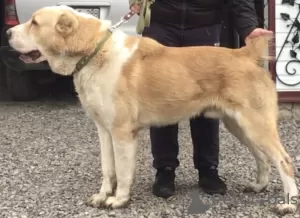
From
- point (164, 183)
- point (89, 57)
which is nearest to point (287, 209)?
point (164, 183)

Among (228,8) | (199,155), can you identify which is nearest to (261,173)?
(199,155)

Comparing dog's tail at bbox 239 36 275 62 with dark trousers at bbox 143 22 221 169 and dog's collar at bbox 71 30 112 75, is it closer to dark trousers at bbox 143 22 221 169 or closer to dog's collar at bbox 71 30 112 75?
dark trousers at bbox 143 22 221 169

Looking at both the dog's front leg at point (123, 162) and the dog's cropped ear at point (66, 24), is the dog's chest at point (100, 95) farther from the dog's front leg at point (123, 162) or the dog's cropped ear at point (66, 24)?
the dog's cropped ear at point (66, 24)

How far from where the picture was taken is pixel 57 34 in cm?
421

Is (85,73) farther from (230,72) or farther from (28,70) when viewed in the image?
(28,70)

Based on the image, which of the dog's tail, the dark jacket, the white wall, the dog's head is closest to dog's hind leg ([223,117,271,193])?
the dog's tail

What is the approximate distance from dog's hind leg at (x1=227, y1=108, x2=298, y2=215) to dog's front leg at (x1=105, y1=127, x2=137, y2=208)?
76 centimetres

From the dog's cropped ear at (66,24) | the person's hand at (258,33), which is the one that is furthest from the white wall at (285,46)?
the dog's cropped ear at (66,24)

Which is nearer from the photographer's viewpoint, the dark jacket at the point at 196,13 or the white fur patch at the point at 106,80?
the white fur patch at the point at 106,80

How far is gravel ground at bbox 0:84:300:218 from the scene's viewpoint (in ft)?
14.6

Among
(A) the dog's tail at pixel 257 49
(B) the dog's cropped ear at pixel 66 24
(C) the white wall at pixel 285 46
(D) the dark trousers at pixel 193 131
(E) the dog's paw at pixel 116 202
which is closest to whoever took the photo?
(B) the dog's cropped ear at pixel 66 24

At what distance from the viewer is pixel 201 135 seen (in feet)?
15.9

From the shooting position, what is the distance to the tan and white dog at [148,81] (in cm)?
423

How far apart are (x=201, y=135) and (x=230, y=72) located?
30.1 inches
